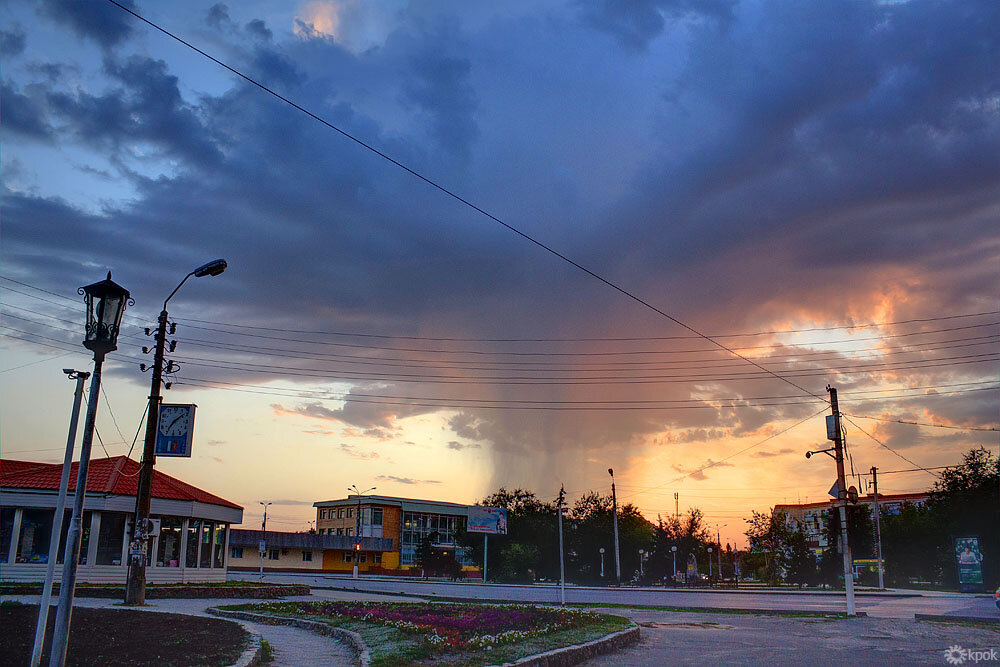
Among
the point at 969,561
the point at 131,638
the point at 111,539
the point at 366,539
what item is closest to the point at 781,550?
the point at 969,561

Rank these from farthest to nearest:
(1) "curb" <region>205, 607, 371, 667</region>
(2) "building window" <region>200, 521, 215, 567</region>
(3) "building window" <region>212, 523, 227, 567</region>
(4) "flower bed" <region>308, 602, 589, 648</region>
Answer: (3) "building window" <region>212, 523, 227, 567</region>, (2) "building window" <region>200, 521, 215, 567</region>, (4) "flower bed" <region>308, 602, 589, 648</region>, (1) "curb" <region>205, 607, 371, 667</region>

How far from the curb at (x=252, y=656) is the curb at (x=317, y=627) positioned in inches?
68.3

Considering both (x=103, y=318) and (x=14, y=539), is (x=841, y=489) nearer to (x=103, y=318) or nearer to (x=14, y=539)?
(x=103, y=318)

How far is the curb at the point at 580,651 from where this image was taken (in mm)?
11390

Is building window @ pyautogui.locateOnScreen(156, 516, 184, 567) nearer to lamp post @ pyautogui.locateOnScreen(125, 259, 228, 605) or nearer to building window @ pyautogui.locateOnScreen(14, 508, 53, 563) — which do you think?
building window @ pyautogui.locateOnScreen(14, 508, 53, 563)

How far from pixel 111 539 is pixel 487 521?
5469 centimetres

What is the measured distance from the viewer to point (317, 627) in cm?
1972

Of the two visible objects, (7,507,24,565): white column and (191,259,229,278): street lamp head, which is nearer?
(191,259,229,278): street lamp head

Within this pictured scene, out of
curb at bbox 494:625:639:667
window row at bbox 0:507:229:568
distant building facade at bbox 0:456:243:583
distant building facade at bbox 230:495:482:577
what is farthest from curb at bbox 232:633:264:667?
distant building facade at bbox 230:495:482:577

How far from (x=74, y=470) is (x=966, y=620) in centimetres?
3920

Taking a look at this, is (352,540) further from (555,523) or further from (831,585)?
(831,585)

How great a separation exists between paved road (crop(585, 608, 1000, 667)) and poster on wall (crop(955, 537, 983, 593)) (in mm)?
26608

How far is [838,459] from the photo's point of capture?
2845 centimetres

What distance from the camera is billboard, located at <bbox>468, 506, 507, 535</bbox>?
85000mm
